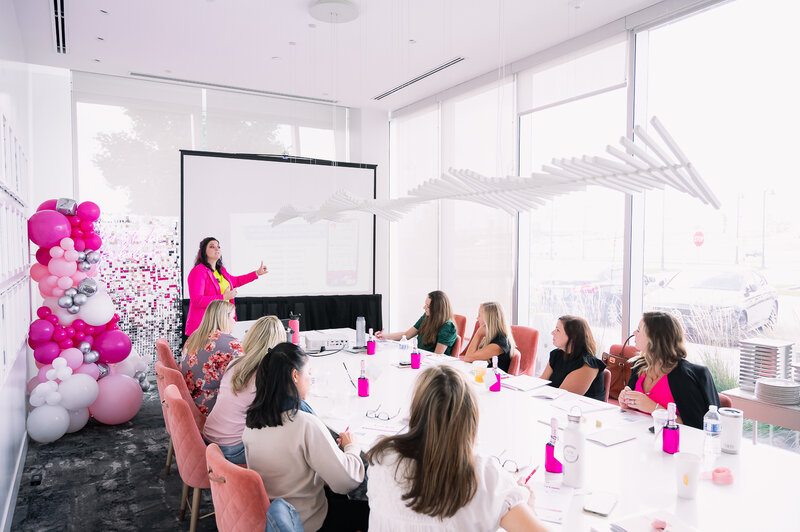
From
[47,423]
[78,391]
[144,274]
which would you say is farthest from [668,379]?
[144,274]

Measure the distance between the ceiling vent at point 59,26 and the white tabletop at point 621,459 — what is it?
157 inches

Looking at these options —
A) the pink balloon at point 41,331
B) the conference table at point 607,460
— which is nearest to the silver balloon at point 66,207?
the pink balloon at point 41,331

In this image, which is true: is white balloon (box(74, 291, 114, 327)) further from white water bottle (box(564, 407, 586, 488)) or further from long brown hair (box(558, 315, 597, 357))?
white water bottle (box(564, 407, 586, 488))

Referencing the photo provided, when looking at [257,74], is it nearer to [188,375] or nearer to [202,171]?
[202,171]

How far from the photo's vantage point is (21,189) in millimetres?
4281

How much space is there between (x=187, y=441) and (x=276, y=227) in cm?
475

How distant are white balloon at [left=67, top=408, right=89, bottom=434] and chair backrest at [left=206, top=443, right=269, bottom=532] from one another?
11.8 feet

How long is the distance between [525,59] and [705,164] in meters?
2.29

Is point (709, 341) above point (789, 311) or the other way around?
the other way around

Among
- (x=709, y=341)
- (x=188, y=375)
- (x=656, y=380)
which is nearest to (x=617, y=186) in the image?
(x=656, y=380)

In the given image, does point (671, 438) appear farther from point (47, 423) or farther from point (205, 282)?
point (47, 423)

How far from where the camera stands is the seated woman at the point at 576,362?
10.7ft

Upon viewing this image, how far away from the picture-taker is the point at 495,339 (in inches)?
163

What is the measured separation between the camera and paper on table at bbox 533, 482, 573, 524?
1.71 metres
